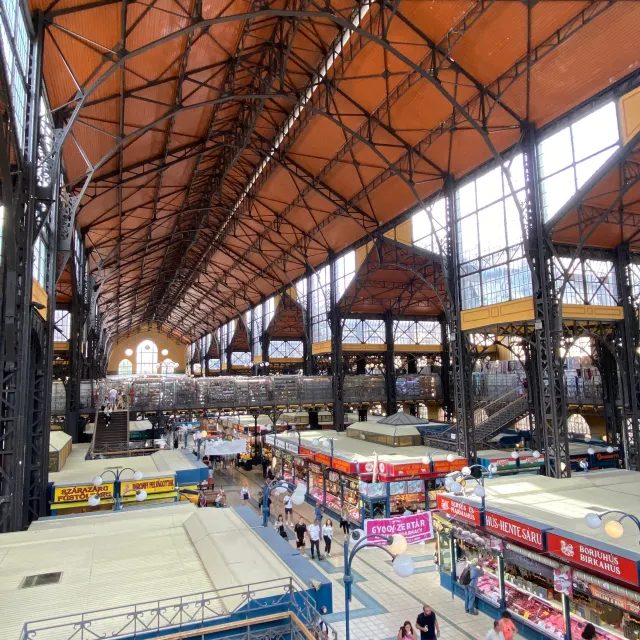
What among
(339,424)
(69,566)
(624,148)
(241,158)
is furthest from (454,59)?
(339,424)

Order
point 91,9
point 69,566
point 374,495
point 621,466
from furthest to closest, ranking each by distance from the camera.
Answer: point 621,466, point 374,495, point 91,9, point 69,566

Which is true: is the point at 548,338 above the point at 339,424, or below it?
above

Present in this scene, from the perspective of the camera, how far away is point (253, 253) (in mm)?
41875

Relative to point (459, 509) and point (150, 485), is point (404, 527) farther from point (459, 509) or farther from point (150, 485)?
point (150, 485)

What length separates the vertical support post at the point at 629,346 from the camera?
21844mm

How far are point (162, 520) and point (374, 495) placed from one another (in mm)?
11044

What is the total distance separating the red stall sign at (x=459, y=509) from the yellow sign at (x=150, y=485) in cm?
964

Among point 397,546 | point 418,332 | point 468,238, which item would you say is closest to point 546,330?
point 468,238

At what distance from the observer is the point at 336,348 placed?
1406 inches

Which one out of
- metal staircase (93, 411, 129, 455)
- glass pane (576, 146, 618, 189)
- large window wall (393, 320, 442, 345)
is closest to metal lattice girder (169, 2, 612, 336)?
glass pane (576, 146, 618, 189)

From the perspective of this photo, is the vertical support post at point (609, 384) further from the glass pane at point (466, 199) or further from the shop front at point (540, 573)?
the shop front at point (540, 573)

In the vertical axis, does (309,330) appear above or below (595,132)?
below

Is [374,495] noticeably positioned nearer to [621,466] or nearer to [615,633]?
[615,633]

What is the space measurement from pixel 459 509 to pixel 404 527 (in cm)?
289
